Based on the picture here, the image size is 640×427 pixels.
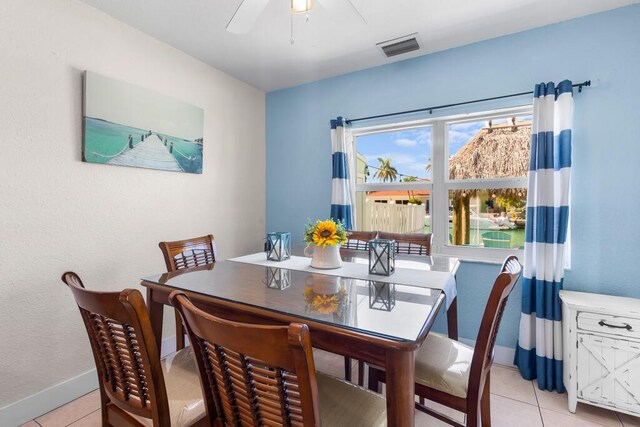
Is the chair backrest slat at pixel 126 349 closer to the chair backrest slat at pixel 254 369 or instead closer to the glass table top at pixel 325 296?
the chair backrest slat at pixel 254 369

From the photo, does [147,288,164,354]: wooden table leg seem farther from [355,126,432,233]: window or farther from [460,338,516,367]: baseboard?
[460,338,516,367]: baseboard

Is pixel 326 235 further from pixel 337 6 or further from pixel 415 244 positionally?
pixel 337 6

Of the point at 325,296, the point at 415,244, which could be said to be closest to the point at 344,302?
the point at 325,296

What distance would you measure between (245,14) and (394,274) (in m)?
1.45

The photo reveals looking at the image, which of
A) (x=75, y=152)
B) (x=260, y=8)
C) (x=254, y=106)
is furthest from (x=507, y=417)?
(x=254, y=106)

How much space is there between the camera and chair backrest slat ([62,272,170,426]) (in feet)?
2.81

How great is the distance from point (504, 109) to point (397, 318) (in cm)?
209

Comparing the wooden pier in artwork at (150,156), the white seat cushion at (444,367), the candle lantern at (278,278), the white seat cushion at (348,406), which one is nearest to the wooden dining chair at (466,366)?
the white seat cushion at (444,367)

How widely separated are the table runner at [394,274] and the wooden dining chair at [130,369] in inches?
28.7

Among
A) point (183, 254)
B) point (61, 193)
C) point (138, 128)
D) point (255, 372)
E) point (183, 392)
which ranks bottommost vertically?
point (183, 392)

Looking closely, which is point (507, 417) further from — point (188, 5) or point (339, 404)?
point (188, 5)

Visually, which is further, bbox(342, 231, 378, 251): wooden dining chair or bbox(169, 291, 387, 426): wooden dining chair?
bbox(342, 231, 378, 251): wooden dining chair

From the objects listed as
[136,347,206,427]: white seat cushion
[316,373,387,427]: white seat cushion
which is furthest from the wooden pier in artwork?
[316,373,387,427]: white seat cushion

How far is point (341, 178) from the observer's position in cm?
280
